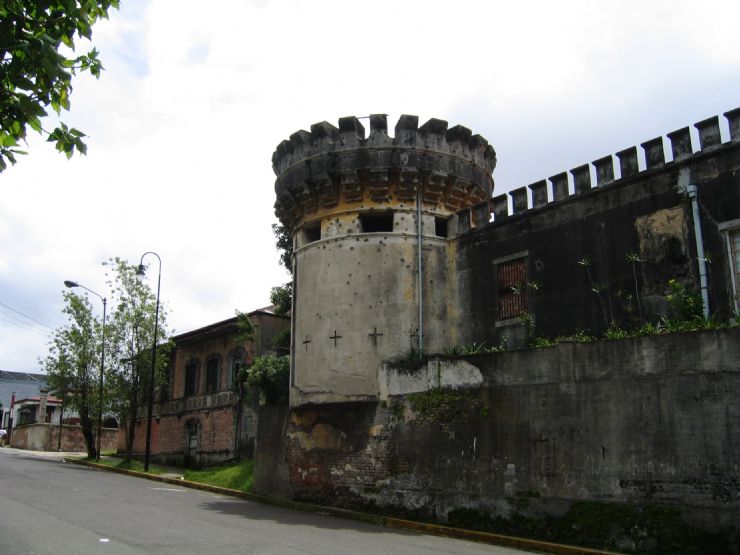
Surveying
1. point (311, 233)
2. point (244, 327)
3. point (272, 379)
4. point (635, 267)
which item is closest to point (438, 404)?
point (635, 267)

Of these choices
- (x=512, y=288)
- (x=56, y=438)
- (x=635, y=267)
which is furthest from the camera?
(x=56, y=438)

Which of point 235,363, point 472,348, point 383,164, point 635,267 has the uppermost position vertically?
point 383,164

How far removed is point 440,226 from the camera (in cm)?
1853

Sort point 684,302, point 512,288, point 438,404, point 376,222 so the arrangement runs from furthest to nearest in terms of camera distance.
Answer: point 376,222 < point 512,288 < point 438,404 < point 684,302

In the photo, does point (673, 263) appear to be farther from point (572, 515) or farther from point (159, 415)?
point (159, 415)

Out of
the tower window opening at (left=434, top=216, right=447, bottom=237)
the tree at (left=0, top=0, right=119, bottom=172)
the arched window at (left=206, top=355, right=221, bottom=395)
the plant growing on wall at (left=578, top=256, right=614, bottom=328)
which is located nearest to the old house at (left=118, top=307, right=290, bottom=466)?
the arched window at (left=206, top=355, right=221, bottom=395)

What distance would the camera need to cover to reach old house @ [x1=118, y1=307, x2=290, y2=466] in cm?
2895

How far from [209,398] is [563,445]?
70.6 feet

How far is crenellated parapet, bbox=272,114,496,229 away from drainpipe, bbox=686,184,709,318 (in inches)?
245

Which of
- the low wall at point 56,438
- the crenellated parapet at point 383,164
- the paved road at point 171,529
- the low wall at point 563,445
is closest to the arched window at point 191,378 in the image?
the low wall at point 56,438

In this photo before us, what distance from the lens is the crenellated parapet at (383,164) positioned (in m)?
17.7

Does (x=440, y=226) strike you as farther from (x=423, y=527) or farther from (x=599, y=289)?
(x=423, y=527)

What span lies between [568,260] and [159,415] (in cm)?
2588

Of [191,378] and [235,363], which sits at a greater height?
[235,363]
